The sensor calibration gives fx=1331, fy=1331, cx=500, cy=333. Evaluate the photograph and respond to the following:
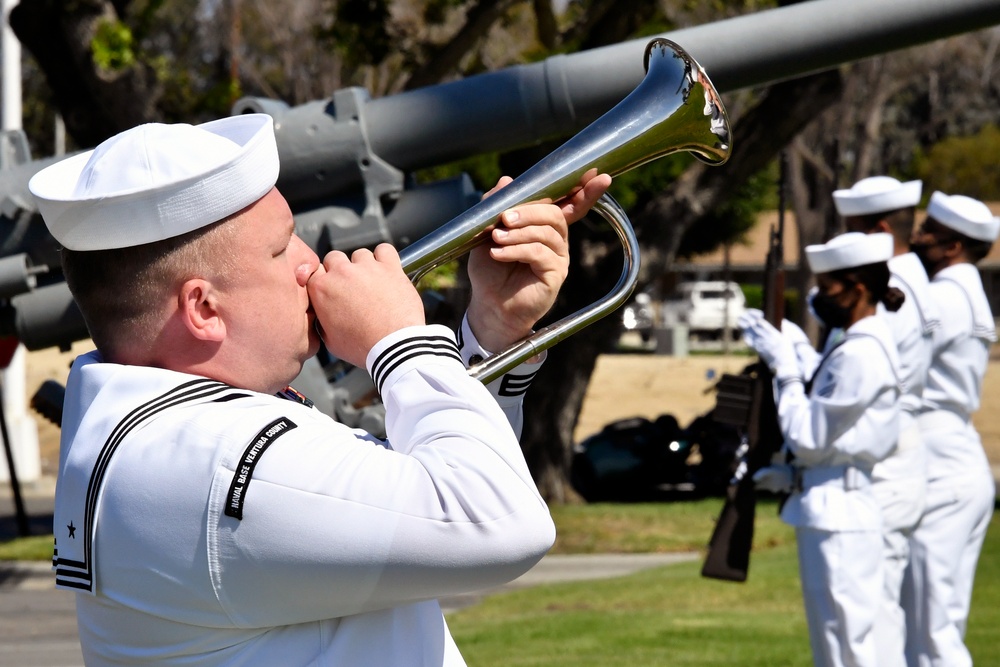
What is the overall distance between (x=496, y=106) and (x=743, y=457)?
1.98 metres

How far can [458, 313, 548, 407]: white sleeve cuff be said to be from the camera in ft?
7.13

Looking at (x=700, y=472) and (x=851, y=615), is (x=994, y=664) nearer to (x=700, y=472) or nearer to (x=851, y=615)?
(x=851, y=615)

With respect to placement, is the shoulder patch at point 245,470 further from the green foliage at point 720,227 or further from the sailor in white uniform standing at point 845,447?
the green foliage at point 720,227

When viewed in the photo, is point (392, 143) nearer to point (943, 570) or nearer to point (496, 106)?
point (496, 106)

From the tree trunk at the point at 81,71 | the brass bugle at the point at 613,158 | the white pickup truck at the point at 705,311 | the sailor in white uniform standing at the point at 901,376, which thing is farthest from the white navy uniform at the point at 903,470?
the white pickup truck at the point at 705,311

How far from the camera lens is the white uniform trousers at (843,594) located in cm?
479

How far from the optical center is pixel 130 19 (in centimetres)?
1027

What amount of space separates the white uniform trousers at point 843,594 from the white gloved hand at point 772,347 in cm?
77

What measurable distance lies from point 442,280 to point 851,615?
1876 cm

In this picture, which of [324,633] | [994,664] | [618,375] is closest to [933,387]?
[994,664]

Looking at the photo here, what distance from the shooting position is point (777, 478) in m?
5.29

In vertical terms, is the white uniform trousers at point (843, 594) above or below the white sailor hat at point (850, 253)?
below

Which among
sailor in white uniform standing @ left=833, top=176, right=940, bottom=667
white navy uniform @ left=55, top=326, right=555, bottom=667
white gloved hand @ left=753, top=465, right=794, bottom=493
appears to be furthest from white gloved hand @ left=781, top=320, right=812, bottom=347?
white navy uniform @ left=55, top=326, right=555, bottom=667

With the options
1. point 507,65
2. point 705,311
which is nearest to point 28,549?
point 507,65
